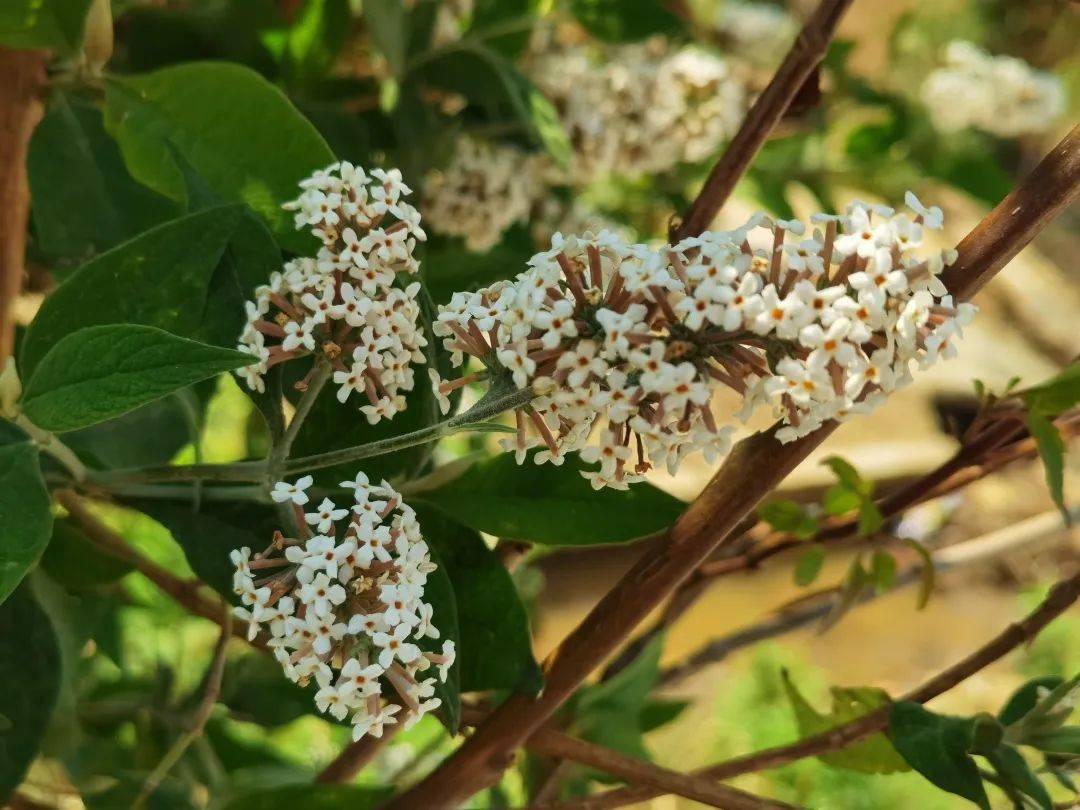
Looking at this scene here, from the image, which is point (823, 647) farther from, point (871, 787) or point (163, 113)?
point (163, 113)

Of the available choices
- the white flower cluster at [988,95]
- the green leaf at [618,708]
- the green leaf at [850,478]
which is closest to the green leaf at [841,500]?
the green leaf at [850,478]

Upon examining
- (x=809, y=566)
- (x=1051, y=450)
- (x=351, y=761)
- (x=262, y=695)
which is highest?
(x=1051, y=450)

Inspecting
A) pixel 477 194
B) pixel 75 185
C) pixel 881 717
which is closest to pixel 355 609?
pixel 881 717

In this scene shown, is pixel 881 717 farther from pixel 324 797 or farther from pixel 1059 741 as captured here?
pixel 324 797

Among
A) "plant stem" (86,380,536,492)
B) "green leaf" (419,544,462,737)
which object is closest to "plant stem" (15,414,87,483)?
"plant stem" (86,380,536,492)

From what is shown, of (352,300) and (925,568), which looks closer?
(352,300)

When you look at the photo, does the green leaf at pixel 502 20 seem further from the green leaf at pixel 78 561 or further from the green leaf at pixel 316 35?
the green leaf at pixel 78 561
